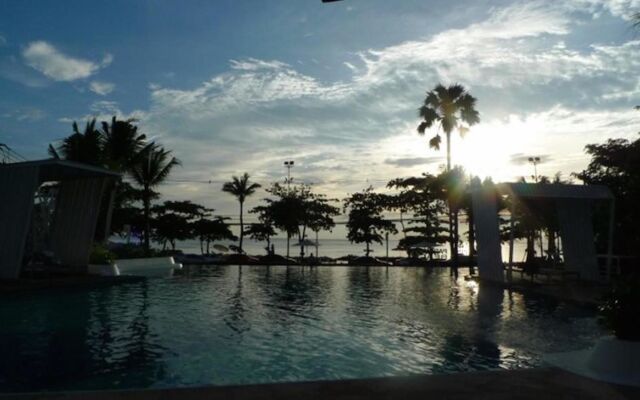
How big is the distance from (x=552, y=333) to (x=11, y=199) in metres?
17.6

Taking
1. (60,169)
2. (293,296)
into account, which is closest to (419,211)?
(293,296)

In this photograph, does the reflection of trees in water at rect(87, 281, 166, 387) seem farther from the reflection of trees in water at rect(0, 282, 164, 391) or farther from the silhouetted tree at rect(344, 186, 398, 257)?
the silhouetted tree at rect(344, 186, 398, 257)

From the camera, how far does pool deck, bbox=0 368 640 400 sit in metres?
5.11

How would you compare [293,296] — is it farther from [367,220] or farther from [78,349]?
[367,220]

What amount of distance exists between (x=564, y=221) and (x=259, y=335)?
16.4 metres

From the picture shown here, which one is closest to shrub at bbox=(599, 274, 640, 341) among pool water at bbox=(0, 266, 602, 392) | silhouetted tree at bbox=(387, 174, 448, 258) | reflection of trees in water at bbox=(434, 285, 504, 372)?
pool water at bbox=(0, 266, 602, 392)

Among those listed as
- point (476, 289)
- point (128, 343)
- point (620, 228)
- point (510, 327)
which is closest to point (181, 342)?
point (128, 343)

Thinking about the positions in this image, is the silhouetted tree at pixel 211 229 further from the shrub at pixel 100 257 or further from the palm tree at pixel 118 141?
the shrub at pixel 100 257

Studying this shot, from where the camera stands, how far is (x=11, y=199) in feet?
58.3

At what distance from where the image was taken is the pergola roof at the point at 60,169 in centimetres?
1769

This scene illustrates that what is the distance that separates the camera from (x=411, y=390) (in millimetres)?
5348

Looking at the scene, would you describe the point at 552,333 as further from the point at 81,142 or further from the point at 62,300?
the point at 81,142

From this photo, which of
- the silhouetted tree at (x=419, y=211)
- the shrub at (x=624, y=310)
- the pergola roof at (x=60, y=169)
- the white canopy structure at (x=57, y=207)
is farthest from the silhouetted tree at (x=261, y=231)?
the shrub at (x=624, y=310)

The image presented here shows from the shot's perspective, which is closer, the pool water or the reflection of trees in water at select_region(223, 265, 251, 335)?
the pool water
